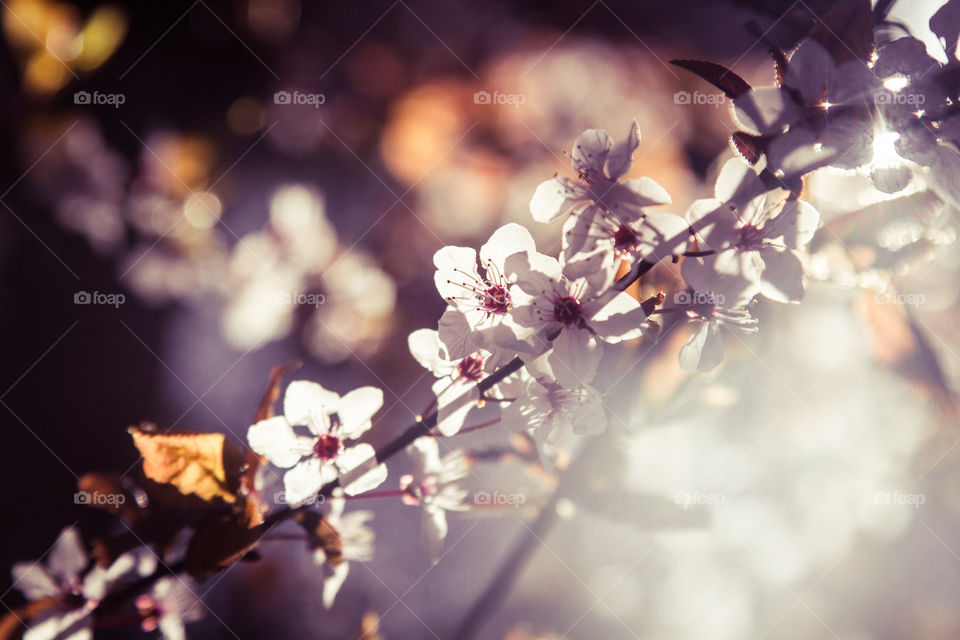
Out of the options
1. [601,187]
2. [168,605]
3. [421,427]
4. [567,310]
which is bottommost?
[168,605]

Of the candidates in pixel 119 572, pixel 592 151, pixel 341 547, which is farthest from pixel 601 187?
pixel 119 572

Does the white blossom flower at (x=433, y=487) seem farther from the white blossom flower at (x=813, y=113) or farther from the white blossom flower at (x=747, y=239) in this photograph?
the white blossom flower at (x=813, y=113)

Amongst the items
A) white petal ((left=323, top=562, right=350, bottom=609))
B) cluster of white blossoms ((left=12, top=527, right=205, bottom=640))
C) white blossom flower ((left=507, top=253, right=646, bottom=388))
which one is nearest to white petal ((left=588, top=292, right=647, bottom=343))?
white blossom flower ((left=507, top=253, right=646, bottom=388))

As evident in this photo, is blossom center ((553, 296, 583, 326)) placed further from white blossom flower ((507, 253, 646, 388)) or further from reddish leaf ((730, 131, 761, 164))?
reddish leaf ((730, 131, 761, 164))

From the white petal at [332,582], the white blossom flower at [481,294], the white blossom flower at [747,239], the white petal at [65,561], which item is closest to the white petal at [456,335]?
the white blossom flower at [481,294]

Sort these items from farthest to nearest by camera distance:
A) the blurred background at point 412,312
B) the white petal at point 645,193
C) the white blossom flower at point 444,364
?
1. the blurred background at point 412,312
2. the white blossom flower at point 444,364
3. the white petal at point 645,193

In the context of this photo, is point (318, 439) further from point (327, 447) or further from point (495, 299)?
point (495, 299)
